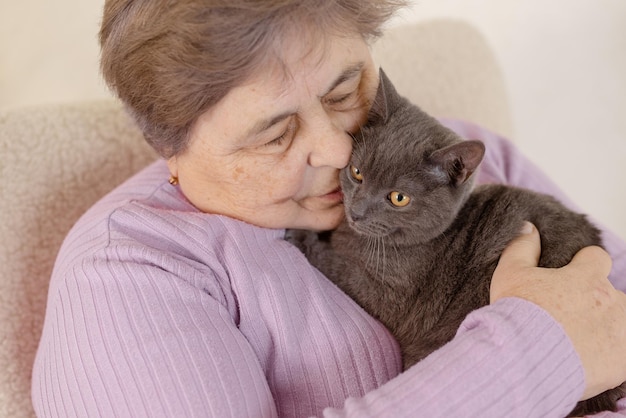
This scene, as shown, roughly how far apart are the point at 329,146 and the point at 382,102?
181 millimetres

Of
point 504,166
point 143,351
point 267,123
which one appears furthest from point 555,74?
point 143,351

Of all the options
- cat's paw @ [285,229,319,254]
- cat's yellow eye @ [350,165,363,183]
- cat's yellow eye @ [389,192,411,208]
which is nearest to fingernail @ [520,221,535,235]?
cat's yellow eye @ [389,192,411,208]

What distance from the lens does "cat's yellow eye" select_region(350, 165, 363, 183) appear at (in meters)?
1.24

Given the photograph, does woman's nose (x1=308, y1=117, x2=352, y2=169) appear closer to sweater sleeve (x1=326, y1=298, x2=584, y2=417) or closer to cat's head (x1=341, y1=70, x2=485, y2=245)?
cat's head (x1=341, y1=70, x2=485, y2=245)

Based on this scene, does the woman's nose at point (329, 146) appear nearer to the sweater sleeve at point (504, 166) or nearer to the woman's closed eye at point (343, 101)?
the woman's closed eye at point (343, 101)

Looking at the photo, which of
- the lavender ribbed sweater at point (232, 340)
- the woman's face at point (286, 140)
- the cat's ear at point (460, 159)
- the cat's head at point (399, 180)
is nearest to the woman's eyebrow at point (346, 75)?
the woman's face at point (286, 140)

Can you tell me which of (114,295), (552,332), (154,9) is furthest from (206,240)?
(552,332)

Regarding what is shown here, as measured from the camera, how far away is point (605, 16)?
237 centimetres

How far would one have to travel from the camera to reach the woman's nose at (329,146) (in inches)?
44.7

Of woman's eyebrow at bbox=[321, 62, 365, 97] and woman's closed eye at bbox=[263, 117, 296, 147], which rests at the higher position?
woman's eyebrow at bbox=[321, 62, 365, 97]

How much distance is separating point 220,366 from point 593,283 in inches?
26.0

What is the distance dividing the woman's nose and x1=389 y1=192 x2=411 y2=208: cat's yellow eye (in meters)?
0.12

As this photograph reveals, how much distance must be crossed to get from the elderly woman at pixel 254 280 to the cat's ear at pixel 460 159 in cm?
18

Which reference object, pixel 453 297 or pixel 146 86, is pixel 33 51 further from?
pixel 453 297
